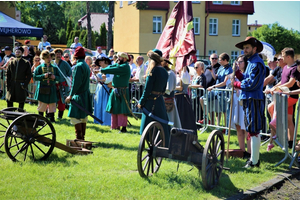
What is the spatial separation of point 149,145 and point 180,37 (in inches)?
142

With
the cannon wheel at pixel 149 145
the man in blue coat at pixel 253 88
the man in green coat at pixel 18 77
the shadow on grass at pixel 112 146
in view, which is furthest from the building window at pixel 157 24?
the cannon wheel at pixel 149 145

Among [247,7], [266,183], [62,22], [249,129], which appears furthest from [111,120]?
[62,22]

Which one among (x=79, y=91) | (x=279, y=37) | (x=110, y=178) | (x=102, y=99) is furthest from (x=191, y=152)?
(x=279, y=37)

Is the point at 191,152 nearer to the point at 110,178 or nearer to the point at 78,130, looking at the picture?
the point at 110,178

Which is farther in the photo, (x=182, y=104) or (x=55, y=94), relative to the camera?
(x=55, y=94)

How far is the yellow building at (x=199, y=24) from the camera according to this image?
120 ft

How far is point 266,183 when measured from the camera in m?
5.59

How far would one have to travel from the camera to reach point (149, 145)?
5383 mm

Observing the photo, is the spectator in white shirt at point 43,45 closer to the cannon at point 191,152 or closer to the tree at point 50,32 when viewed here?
the cannon at point 191,152

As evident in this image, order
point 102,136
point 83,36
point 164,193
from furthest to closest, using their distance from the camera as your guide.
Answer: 1. point 83,36
2. point 102,136
3. point 164,193

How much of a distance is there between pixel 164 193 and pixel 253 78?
2.55 meters

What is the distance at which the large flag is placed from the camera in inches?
307

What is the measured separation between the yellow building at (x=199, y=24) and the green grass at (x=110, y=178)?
99.5 feet

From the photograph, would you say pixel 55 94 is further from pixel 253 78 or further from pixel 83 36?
pixel 83 36
